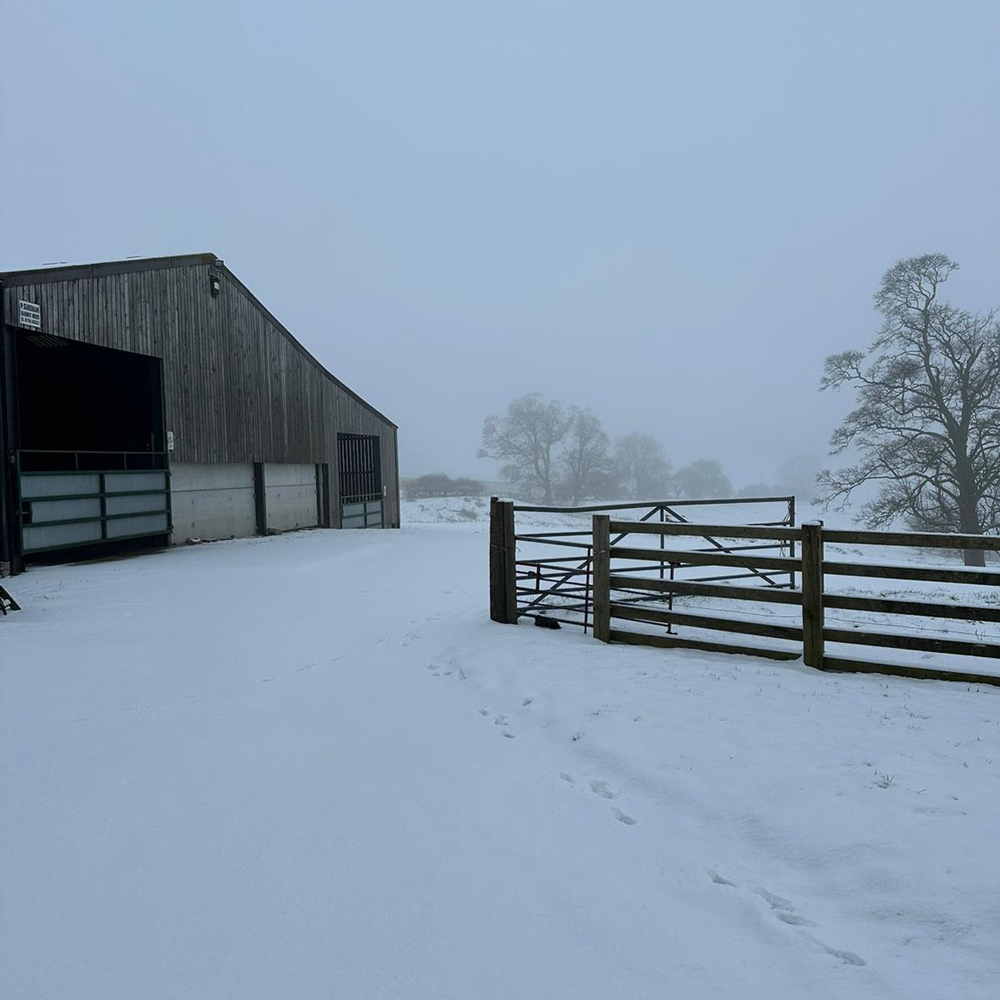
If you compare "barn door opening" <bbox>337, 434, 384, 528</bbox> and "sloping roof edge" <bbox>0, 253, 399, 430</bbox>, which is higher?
"sloping roof edge" <bbox>0, 253, 399, 430</bbox>

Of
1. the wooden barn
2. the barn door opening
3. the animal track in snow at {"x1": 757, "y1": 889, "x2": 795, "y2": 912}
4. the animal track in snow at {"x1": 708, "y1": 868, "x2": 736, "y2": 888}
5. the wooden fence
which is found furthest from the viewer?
the barn door opening

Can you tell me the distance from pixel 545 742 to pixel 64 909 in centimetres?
267

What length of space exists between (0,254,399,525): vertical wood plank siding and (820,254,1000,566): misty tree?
1744 cm

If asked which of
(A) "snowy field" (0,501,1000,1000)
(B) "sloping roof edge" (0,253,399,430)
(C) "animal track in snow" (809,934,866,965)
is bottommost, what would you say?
(C) "animal track in snow" (809,934,866,965)

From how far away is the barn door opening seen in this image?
26234 millimetres

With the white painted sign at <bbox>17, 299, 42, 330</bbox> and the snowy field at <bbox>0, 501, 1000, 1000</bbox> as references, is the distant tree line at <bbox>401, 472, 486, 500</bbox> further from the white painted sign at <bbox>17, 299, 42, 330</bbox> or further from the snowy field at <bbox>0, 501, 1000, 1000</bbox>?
the snowy field at <bbox>0, 501, 1000, 1000</bbox>

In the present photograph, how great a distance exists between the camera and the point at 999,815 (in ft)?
10.9

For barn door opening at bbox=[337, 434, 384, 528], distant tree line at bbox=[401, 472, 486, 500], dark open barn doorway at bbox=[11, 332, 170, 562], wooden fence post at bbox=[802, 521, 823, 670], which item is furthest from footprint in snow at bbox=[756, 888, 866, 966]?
distant tree line at bbox=[401, 472, 486, 500]

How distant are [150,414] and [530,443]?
43417mm

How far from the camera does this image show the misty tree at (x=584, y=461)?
57.6 meters

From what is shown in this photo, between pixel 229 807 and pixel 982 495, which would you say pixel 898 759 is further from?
pixel 982 495

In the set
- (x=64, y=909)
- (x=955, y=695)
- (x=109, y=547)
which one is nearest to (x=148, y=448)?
(x=109, y=547)

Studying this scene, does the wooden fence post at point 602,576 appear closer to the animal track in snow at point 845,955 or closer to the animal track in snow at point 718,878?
the animal track in snow at point 718,878

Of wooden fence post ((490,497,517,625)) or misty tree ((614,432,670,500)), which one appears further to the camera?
misty tree ((614,432,670,500))
